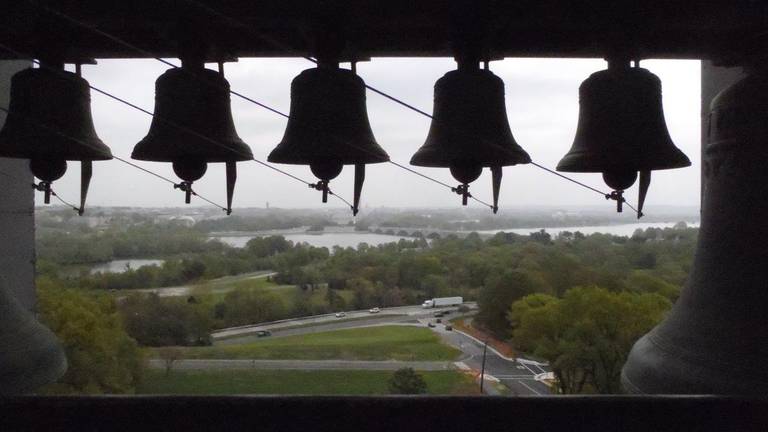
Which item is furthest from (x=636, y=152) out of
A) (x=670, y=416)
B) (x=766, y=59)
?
(x=670, y=416)

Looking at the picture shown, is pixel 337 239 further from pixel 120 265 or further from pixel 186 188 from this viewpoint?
pixel 186 188

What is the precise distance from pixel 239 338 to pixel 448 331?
4.66 feet

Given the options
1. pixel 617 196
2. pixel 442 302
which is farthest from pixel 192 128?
pixel 442 302

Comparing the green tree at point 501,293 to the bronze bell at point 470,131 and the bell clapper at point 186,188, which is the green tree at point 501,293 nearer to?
the bronze bell at point 470,131

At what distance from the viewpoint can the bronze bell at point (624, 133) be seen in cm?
176

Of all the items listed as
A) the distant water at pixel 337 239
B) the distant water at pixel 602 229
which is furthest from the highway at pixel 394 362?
the distant water at pixel 602 229

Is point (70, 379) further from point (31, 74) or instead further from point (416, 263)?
point (31, 74)

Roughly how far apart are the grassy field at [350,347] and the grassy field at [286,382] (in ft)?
0.41

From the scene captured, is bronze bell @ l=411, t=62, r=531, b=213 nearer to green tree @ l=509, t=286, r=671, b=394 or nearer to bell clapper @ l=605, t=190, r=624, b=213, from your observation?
bell clapper @ l=605, t=190, r=624, b=213

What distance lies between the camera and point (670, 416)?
1603mm

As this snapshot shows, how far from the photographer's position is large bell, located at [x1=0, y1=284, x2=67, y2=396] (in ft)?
6.40

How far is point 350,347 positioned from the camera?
430 cm

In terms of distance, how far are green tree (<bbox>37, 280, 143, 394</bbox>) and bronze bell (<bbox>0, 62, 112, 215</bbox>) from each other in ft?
7.82

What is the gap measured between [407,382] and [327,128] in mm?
2422
